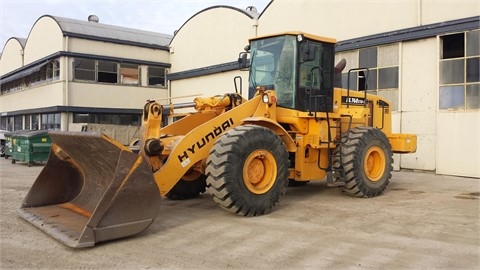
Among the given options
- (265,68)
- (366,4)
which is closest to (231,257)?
(265,68)

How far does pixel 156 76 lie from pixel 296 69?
18880 mm

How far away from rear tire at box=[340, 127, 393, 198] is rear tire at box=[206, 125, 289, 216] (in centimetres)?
161

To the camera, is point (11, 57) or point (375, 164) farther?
point (11, 57)

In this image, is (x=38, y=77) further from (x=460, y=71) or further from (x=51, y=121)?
(x=460, y=71)

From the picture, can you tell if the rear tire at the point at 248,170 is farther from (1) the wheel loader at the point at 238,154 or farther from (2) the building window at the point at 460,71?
(2) the building window at the point at 460,71

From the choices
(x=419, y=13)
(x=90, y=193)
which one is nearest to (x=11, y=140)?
(x=90, y=193)

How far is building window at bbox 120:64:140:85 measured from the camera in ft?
80.1

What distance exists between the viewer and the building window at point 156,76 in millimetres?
25370

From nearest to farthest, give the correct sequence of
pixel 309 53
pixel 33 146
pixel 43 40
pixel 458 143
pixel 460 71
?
pixel 309 53, pixel 458 143, pixel 460 71, pixel 33 146, pixel 43 40

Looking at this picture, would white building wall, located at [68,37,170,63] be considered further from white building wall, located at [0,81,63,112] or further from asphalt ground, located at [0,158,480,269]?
asphalt ground, located at [0,158,480,269]

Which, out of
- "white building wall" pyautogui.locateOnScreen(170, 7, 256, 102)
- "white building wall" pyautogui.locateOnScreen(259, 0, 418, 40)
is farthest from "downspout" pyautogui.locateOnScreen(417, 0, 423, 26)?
"white building wall" pyautogui.locateOnScreen(170, 7, 256, 102)

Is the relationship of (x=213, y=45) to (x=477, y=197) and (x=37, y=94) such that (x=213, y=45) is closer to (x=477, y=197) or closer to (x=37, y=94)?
(x=37, y=94)

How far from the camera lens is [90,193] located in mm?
6609

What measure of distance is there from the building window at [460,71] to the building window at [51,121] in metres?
18.4
